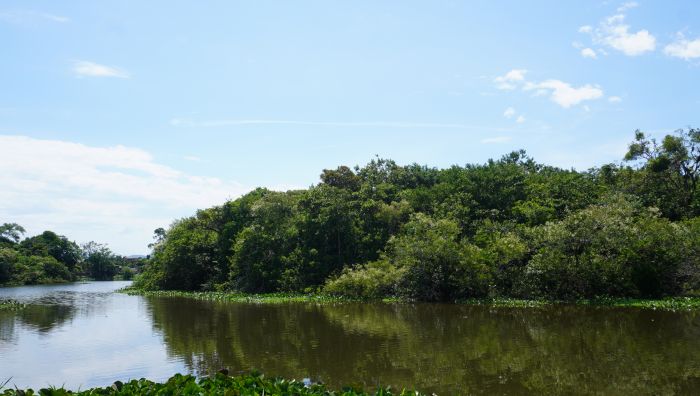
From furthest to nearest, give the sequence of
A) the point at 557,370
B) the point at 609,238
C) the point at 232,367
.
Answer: the point at 609,238
the point at 232,367
the point at 557,370

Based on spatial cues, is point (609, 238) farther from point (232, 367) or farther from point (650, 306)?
point (232, 367)

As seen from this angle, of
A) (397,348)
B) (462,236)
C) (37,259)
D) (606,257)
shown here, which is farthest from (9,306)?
(37,259)

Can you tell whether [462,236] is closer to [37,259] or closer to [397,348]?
[397,348]

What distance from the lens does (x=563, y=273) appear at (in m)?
28.9

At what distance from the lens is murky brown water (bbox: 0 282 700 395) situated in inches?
500

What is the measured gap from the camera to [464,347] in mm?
16750

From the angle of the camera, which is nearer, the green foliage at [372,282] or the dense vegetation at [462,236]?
the dense vegetation at [462,236]

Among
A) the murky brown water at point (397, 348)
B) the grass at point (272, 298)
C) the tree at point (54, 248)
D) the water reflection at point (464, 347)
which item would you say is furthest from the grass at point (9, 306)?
the tree at point (54, 248)

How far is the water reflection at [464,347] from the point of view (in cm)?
1248

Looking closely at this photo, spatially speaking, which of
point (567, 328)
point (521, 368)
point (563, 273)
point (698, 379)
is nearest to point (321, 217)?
point (563, 273)

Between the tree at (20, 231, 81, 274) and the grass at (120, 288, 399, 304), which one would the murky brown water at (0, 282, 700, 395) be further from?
the tree at (20, 231, 81, 274)

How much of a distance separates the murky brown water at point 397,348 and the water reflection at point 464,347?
5 cm

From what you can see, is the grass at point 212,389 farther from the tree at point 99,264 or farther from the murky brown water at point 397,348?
the tree at point 99,264

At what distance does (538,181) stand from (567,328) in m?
22.8
